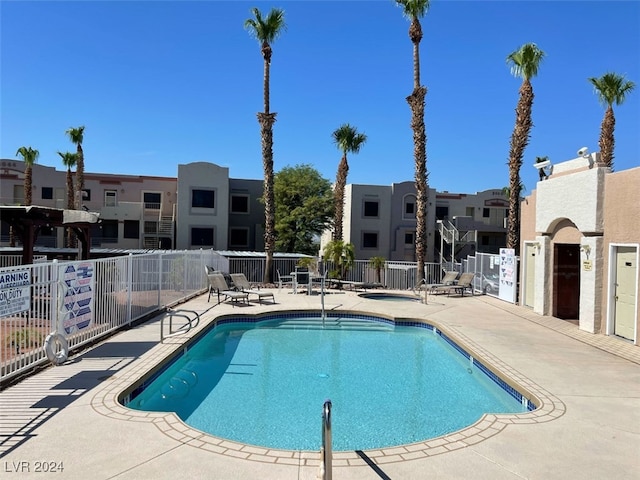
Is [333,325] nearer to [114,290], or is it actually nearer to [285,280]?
[114,290]

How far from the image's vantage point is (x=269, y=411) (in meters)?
6.43

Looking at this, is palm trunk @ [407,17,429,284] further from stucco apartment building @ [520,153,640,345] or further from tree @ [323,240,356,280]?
stucco apartment building @ [520,153,640,345]

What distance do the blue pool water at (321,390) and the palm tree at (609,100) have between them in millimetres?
19305

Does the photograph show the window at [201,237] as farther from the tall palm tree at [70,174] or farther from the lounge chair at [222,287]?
the lounge chair at [222,287]

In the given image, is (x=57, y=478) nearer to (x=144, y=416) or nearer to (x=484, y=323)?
(x=144, y=416)

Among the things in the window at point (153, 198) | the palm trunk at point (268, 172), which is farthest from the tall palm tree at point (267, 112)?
the window at point (153, 198)

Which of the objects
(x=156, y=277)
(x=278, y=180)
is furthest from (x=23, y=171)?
(x=156, y=277)

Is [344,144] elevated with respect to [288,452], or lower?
elevated

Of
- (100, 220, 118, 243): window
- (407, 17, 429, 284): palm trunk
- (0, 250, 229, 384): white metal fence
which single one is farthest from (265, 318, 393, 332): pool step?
(100, 220, 118, 243): window

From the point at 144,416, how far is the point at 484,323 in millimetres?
9269

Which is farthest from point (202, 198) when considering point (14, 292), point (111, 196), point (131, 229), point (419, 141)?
point (14, 292)

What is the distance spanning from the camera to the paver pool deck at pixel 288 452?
3973 mm

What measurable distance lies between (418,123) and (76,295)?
17.1 meters

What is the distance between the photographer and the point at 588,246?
422 inches
